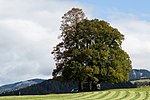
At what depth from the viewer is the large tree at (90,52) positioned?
75.2 m

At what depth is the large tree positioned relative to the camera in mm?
75188

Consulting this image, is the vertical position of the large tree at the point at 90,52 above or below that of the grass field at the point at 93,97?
above

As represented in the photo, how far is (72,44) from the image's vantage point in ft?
260

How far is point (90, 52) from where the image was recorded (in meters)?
75.1

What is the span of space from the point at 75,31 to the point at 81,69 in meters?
8.39

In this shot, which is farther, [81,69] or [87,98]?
[81,69]

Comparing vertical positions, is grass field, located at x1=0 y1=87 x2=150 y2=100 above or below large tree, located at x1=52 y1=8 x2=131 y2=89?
below

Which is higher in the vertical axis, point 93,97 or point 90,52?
point 90,52

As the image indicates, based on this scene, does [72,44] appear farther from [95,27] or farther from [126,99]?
[126,99]

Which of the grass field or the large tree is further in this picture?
the large tree

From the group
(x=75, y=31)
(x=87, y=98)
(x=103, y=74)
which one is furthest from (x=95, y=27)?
(x=87, y=98)

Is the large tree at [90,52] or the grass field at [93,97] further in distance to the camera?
the large tree at [90,52]

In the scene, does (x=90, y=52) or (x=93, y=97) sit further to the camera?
(x=90, y=52)

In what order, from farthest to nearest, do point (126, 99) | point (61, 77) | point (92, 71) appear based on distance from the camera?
point (61, 77)
point (92, 71)
point (126, 99)
